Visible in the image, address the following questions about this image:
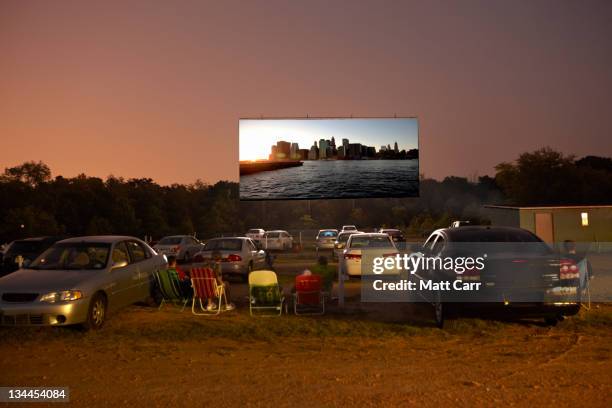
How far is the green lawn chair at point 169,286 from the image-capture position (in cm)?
1191

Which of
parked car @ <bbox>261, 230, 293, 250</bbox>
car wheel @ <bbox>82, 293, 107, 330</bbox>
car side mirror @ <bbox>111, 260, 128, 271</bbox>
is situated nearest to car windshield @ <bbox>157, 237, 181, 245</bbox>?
parked car @ <bbox>261, 230, 293, 250</bbox>

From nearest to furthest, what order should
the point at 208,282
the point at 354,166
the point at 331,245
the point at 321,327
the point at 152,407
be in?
the point at 152,407
the point at 321,327
the point at 208,282
the point at 354,166
the point at 331,245

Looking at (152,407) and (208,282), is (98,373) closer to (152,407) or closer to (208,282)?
(152,407)

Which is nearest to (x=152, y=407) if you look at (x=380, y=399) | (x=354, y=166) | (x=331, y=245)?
(x=380, y=399)

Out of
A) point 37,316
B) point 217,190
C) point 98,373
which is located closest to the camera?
point 98,373

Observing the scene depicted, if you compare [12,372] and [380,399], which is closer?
[380,399]

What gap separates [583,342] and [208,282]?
21.1 feet

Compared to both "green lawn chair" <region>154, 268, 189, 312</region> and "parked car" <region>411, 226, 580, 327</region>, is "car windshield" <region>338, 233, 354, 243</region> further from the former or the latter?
"parked car" <region>411, 226, 580, 327</region>

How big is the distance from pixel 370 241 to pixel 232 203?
6185cm

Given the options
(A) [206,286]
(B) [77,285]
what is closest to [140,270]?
(A) [206,286]

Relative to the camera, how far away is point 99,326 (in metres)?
9.85

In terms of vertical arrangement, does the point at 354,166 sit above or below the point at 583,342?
above

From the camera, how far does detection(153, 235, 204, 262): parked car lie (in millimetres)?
26266

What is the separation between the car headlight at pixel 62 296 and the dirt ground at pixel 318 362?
0.60m
